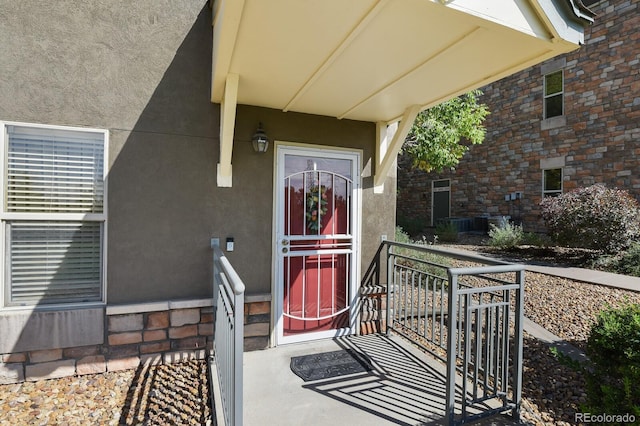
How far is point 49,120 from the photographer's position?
2621mm

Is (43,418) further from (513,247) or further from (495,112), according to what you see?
(495,112)

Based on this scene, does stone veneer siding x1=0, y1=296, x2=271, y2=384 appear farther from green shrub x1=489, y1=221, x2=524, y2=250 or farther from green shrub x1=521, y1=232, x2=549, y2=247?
green shrub x1=521, y1=232, x2=549, y2=247

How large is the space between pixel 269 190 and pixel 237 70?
1.19 meters

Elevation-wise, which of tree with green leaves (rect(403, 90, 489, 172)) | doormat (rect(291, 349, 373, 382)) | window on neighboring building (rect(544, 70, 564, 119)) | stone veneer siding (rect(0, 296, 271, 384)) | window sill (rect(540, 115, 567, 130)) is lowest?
doormat (rect(291, 349, 373, 382))

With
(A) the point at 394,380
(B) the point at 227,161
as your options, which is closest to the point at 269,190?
(B) the point at 227,161

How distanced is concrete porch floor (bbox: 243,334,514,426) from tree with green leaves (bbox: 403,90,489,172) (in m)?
3.97

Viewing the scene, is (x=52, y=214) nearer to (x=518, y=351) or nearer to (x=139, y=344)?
(x=139, y=344)

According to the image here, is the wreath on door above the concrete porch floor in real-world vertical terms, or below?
above

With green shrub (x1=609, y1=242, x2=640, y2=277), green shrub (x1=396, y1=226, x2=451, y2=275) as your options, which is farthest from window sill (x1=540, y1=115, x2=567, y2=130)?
green shrub (x1=396, y1=226, x2=451, y2=275)

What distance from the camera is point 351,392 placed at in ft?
8.42

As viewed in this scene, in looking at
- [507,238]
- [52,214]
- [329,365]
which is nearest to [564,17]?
[329,365]

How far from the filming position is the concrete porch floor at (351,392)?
227 centimetres

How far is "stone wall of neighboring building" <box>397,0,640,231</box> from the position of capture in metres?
7.54

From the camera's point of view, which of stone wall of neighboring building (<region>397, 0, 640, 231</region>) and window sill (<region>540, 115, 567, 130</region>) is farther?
window sill (<region>540, 115, 567, 130</region>)
